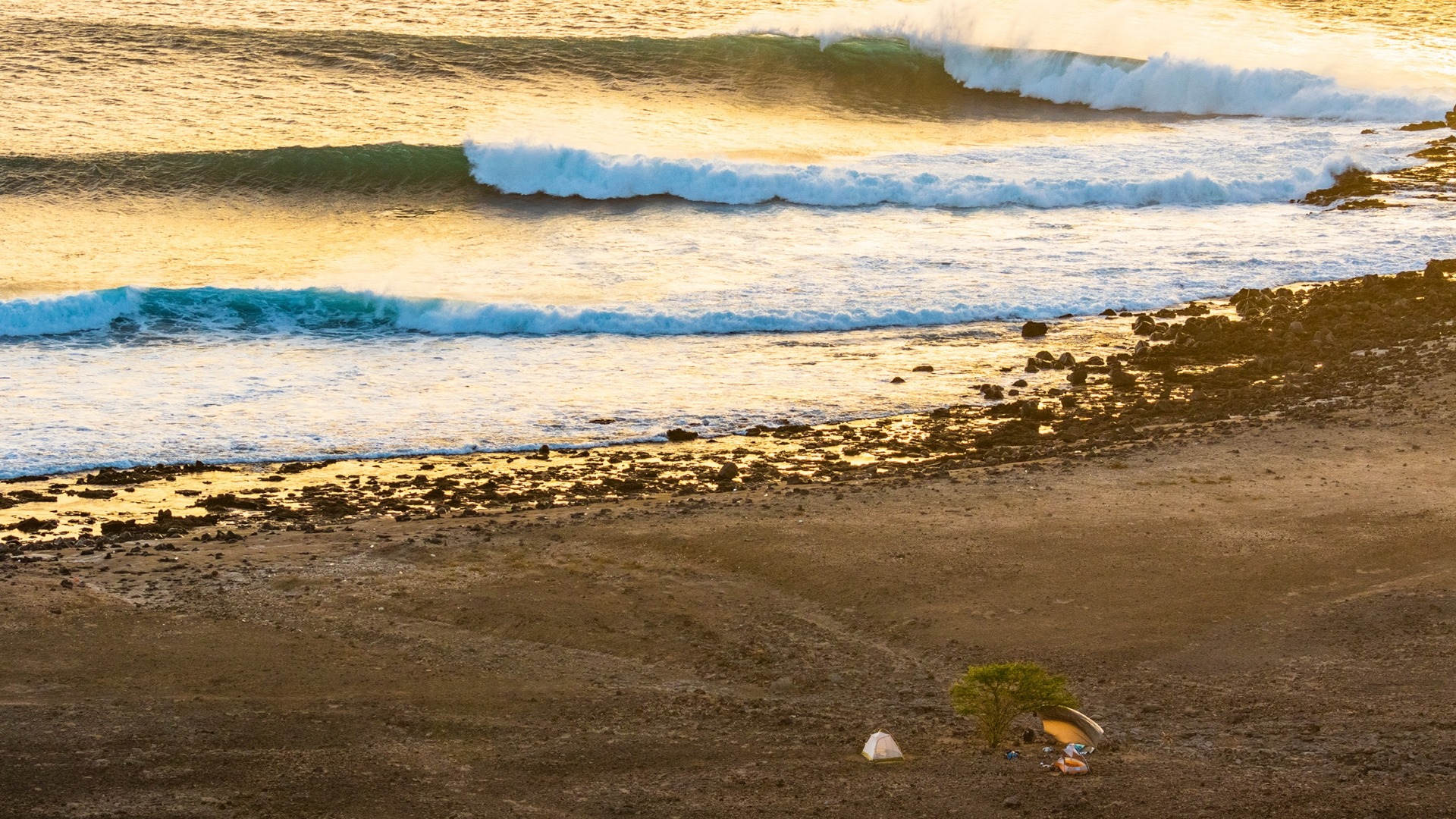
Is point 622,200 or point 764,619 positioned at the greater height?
point 622,200

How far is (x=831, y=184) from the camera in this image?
22906mm

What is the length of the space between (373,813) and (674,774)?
1345 mm

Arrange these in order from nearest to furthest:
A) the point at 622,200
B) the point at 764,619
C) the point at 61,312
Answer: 1. the point at 764,619
2. the point at 61,312
3. the point at 622,200

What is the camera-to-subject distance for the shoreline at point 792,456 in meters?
10.3

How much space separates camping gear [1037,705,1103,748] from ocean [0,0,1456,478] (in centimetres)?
569

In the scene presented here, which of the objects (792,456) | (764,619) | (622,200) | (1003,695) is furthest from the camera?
(622,200)

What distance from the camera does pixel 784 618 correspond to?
8.41 m

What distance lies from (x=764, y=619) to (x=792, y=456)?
3190 millimetres

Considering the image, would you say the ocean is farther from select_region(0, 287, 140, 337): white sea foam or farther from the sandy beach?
the sandy beach

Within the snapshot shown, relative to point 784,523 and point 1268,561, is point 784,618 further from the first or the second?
point 1268,561

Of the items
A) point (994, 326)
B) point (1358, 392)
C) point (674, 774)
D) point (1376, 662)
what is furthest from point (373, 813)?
point (994, 326)

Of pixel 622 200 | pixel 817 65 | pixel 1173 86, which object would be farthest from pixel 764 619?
pixel 1173 86

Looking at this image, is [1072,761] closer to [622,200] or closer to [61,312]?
[61,312]

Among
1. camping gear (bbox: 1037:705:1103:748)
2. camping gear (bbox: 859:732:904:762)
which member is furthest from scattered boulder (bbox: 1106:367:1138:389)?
camping gear (bbox: 859:732:904:762)
